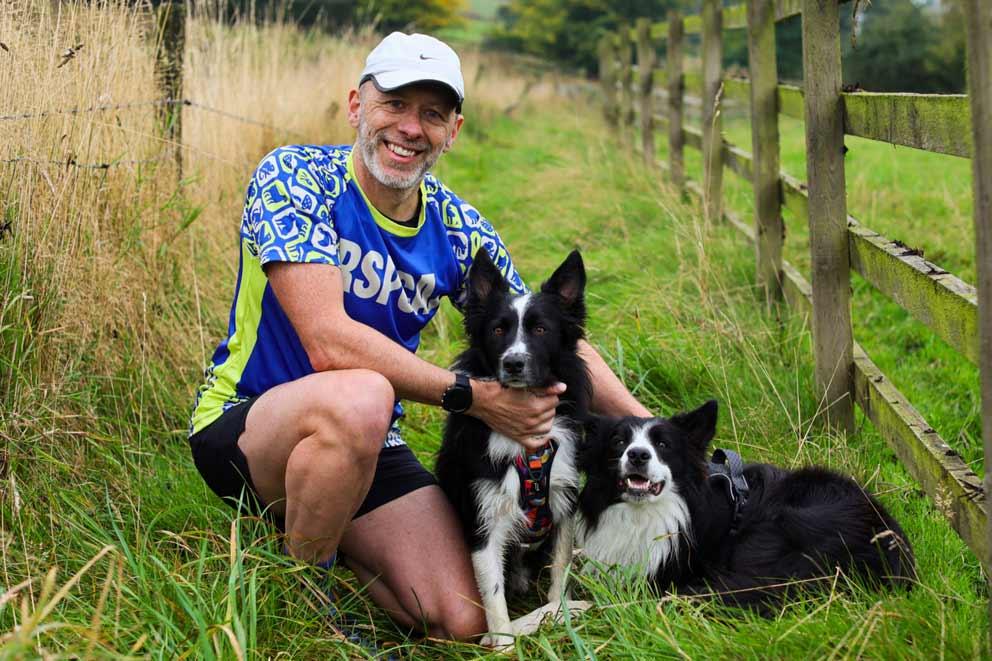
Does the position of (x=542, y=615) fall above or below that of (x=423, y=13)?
below

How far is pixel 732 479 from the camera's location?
10.5 feet

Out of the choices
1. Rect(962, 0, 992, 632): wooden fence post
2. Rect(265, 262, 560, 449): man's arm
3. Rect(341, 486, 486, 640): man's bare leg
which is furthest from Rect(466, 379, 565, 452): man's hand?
Rect(962, 0, 992, 632): wooden fence post

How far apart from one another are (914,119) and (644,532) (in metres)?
1.51

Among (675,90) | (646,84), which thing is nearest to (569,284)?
(675,90)

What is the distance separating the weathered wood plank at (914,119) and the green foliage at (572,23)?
31250 millimetres

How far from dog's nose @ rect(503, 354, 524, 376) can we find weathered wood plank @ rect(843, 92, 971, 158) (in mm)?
1325

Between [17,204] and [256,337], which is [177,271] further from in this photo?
[256,337]

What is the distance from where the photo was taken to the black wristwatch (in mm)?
3062

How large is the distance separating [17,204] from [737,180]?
7.00 metres

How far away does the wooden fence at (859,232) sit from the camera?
189 centimetres

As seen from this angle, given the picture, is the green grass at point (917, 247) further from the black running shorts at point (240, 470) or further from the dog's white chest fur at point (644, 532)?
the black running shorts at point (240, 470)

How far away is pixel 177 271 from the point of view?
15.6 feet

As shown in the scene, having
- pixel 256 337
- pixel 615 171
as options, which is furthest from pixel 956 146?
pixel 615 171

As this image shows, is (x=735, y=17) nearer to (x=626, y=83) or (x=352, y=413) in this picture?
(x=352, y=413)
